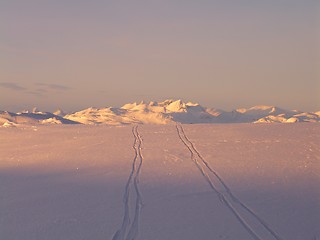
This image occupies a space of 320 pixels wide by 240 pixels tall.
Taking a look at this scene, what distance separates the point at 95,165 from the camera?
23.1 metres

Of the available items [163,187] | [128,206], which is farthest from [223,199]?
[128,206]

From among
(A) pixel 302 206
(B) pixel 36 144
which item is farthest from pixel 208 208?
(B) pixel 36 144

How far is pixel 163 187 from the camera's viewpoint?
17984mm

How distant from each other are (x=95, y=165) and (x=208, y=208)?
926 cm

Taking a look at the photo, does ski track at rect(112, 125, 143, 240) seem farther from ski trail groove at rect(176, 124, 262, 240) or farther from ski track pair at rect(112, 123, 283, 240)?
ski trail groove at rect(176, 124, 262, 240)

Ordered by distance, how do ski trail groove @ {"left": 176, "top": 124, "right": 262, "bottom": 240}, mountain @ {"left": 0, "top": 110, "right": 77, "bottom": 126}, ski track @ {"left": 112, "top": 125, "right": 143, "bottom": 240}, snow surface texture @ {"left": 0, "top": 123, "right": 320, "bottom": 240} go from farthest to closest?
mountain @ {"left": 0, "top": 110, "right": 77, "bottom": 126} → snow surface texture @ {"left": 0, "top": 123, "right": 320, "bottom": 240} → ski trail groove @ {"left": 176, "top": 124, "right": 262, "bottom": 240} → ski track @ {"left": 112, "top": 125, "right": 143, "bottom": 240}

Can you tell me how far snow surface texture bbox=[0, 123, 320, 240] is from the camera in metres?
13.3

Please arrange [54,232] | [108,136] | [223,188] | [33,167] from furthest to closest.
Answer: [108,136] < [33,167] < [223,188] < [54,232]

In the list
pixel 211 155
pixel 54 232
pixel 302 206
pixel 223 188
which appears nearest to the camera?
pixel 54 232

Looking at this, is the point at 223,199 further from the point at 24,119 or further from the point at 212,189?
the point at 24,119

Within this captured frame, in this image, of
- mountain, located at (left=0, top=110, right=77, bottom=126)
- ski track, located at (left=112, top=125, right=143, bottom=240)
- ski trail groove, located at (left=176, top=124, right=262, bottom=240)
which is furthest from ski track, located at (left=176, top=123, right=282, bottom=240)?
mountain, located at (left=0, top=110, right=77, bottom=126)

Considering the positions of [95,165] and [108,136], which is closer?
[95,165]

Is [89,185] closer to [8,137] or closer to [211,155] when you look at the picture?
[211,155]

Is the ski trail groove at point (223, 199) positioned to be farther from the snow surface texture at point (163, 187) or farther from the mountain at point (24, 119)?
the mountain at point (24, 119)
